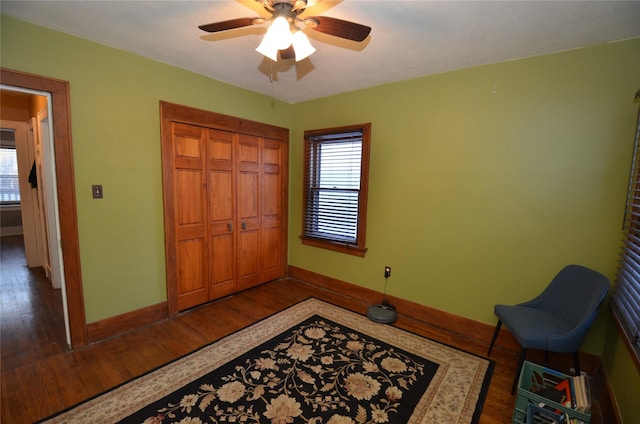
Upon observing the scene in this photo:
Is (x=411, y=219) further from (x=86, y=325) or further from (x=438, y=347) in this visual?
(x=86, y=325)

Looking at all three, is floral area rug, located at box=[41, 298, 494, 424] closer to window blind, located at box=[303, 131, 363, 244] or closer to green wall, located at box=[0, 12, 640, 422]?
green wall, located at box=[0, 12, 640, 422]

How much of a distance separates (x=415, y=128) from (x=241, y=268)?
2.68 metres

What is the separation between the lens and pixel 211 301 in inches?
125

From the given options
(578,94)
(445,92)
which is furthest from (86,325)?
(578,94)

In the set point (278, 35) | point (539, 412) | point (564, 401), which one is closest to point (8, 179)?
point (278, 35)

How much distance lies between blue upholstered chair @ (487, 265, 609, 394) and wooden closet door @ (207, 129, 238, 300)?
2.84m

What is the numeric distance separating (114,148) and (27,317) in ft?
6.67

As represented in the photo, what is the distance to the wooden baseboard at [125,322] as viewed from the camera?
2371 millimetres

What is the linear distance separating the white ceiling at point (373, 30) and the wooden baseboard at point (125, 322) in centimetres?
241

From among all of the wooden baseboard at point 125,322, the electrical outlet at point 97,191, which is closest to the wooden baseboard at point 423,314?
the wooden baseboard at point 125,322

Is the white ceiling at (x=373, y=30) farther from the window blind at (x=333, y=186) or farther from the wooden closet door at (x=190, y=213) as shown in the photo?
the window blind at (x=333, y=186)

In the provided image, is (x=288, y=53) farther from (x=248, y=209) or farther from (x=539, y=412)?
(x=539, y=412)

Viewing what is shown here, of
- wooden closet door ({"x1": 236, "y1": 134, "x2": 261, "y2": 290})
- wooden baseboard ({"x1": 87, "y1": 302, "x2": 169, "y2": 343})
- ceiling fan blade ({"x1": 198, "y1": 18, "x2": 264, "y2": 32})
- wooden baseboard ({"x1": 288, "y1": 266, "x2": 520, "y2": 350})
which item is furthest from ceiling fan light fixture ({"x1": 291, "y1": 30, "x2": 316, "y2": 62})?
wooden baseboard ({"x1": 87, "y1": 302, "x2": 169, "y2": 343})

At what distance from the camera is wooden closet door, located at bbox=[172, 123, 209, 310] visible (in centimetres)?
279
